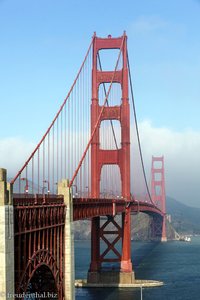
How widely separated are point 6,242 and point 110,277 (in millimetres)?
39877

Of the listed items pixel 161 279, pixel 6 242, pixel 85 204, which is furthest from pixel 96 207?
pixel 6 242

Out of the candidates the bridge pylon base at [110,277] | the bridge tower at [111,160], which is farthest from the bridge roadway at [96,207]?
the bridge pylon base at [110,277]

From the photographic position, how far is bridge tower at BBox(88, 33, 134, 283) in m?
65.5

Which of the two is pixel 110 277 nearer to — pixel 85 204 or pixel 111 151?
pixel 111 151

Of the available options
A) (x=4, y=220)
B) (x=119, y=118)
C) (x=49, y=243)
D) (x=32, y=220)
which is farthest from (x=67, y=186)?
(x=119, y=118)

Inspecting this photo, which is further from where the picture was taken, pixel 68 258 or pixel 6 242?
pixel 68 258

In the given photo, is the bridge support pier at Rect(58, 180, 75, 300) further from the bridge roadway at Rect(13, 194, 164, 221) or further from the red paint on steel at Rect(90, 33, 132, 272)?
the red paint on steel at Rect(90, 33, 132, 272)

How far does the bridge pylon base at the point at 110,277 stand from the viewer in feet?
212

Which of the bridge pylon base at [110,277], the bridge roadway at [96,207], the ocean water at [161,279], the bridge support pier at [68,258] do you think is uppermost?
the bridge roadway at [96,207]

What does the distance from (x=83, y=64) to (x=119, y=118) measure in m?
8.18

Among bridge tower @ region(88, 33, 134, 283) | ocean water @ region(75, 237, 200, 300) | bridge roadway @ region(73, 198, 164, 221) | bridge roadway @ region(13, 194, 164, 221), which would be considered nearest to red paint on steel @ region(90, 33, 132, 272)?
bridge tower @ region(88, 33, 134, 283)

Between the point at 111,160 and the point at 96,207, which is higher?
the point at 111,160

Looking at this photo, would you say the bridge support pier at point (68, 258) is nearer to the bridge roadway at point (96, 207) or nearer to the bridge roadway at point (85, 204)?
the bridge roadway at point (85, 204)

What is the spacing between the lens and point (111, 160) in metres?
68.2
